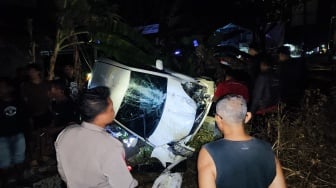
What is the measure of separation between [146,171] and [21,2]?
257 inches

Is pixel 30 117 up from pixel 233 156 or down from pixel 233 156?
down

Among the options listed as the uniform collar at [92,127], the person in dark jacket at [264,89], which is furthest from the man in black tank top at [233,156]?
the person in dark jacket at [264,89]

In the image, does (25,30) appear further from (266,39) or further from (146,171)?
(266,39)

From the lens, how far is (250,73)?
9.57 metres

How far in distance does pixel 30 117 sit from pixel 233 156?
4.95 m

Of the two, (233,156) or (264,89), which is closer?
(233,156)

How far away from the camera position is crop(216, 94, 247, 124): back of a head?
8.69 feet

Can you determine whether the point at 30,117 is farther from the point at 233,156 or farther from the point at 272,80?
the point at 233,156

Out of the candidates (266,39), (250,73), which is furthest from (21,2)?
(266,39)

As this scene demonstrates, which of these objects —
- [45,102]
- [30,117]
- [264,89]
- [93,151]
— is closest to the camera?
[93,151]

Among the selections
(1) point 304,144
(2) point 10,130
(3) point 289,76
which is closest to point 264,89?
(3) point 289,76

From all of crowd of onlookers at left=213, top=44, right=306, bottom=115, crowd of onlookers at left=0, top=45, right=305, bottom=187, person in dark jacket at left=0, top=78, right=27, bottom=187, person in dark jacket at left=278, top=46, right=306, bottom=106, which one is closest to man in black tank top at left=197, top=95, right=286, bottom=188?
crowd of onlookers at left=0, top=45, right=305, bottom=187

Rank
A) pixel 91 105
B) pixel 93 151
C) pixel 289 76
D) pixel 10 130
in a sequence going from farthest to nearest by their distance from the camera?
1. pixel 289 76
2. pixel 10 130
3. pixel 91 105
4. pixel 93 151

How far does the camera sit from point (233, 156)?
8.62 ft
